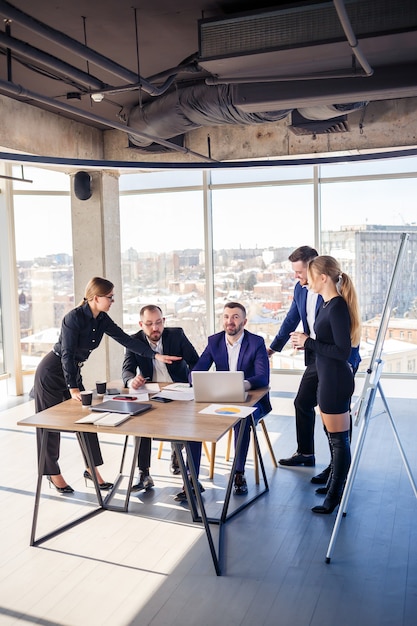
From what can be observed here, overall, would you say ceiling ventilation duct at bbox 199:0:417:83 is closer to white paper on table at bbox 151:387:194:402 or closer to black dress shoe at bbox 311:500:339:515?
white paper on table at bbox 151:387:194:402

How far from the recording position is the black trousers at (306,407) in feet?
18.3

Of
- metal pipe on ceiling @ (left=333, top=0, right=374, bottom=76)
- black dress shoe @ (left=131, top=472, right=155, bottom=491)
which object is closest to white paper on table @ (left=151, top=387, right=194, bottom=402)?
black dress shoe @ (left=131, top=472, right=155, bottom=491)

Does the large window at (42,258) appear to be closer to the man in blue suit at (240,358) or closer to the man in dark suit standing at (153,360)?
the man in dark suit standing at (153,360)

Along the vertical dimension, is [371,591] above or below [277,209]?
below

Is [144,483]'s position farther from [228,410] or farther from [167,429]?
[167,429]

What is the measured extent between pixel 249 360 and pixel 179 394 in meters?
0.68

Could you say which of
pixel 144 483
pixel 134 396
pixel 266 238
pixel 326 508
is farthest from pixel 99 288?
pixel 266 238

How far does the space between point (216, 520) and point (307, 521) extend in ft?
2.16

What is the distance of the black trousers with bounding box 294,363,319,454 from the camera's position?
18.3 feet

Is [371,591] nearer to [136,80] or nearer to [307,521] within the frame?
[307,521]

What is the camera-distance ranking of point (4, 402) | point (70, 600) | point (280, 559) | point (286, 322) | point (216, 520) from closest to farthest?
point (70, 600) < point (280, 559) < point (216, 520) < point (286, 322) < point (4, 402)

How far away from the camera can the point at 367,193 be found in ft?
30.7

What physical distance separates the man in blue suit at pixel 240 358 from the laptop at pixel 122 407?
79 centimetres

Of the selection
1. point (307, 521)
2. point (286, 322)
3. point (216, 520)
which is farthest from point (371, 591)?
point (286, 322)
